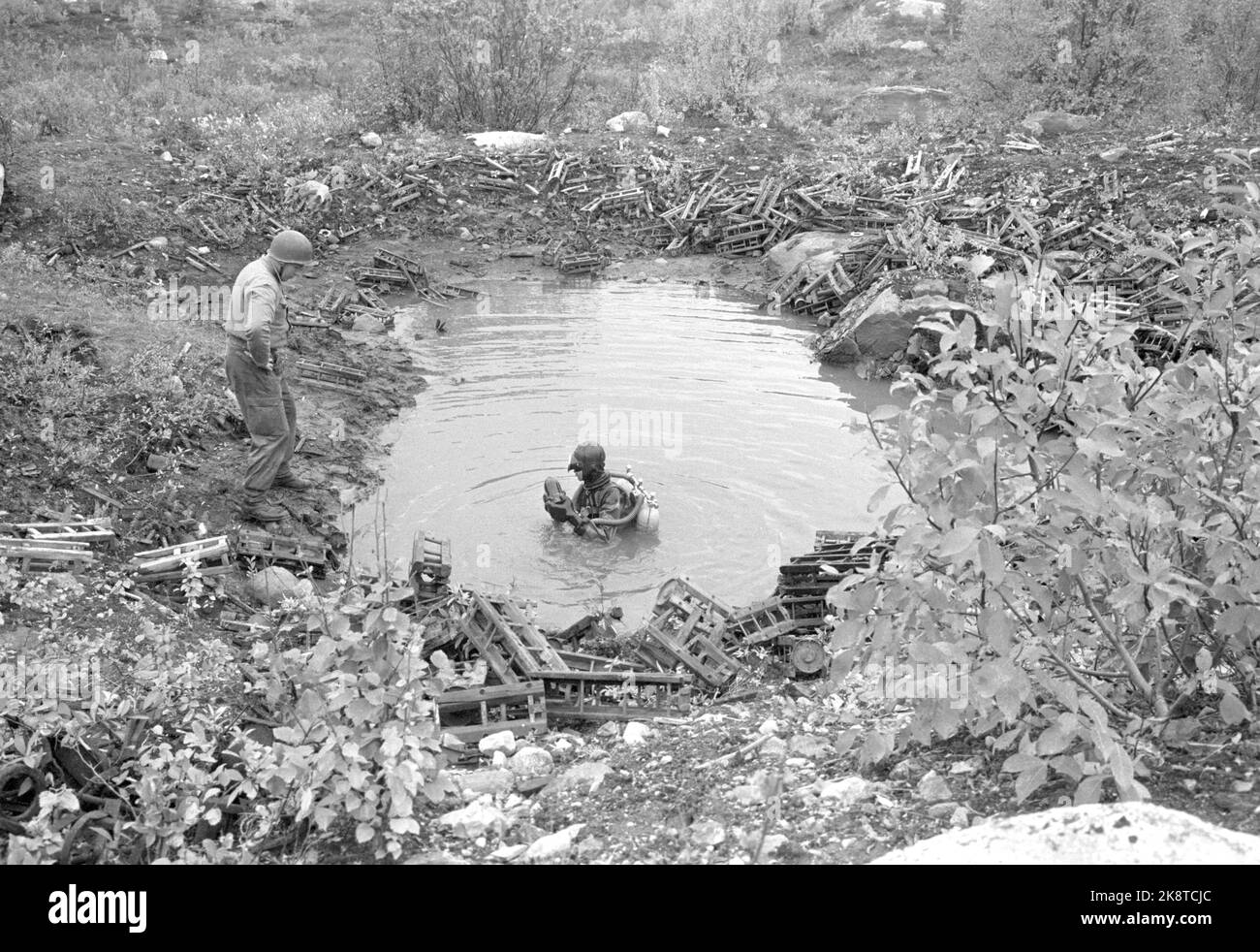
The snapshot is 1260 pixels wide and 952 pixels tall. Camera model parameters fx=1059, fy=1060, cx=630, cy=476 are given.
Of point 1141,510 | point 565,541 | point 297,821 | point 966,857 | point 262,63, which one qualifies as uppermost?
point 262,63

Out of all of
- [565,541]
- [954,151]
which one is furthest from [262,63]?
[565,541]

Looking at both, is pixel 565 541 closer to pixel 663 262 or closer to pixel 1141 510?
pixel 1141 510

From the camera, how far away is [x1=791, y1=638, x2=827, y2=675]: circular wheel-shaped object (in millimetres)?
6742

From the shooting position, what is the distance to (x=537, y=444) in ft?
38.3

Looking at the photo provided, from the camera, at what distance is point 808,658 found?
22.2ft

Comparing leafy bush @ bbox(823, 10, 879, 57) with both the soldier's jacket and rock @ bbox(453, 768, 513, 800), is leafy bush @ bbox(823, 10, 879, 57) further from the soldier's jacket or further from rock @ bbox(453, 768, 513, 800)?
rock @ bbox(453, 768, 513, 800)

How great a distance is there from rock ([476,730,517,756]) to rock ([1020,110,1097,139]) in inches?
775

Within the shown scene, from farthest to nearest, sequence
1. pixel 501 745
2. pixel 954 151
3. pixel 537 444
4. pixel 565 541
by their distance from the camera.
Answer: pixel 954 151, pixel 537 444, pixel 565 541, pixel 501 745

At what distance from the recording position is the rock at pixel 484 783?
15.9ft

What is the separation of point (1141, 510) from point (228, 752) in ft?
11.8
